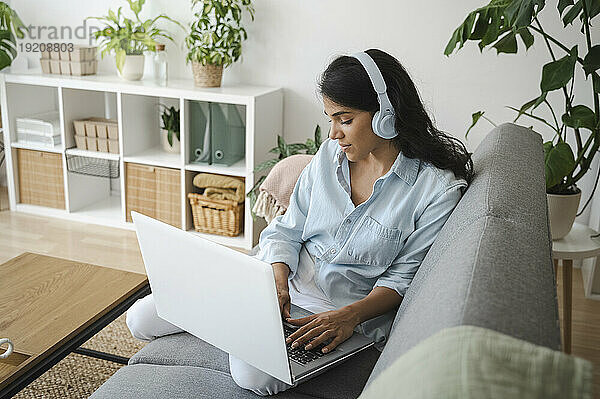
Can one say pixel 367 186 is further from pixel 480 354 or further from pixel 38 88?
pixel 38 88

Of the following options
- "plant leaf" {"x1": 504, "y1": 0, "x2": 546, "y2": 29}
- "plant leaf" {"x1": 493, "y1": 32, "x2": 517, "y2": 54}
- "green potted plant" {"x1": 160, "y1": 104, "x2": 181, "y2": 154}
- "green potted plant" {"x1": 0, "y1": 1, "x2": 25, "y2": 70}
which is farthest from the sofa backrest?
"green potted plant" {"x1": 0, "y1": 1, "x2": 25, "y2": 70}

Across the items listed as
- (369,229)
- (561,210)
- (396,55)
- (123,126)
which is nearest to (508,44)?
(561,210)

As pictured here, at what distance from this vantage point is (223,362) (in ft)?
4.91

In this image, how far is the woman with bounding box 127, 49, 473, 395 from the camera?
158 centimetres

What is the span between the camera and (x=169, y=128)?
349 cm

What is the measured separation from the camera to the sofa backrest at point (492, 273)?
0.82 m

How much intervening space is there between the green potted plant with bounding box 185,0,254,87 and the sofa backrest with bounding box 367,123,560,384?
2.05 meters

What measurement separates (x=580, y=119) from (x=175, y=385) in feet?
5.37

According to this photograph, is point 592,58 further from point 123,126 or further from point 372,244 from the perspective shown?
point 123,126

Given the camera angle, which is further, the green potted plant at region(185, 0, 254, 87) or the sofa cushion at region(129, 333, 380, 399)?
the green potted plant at region(185, 0, 254, 87)

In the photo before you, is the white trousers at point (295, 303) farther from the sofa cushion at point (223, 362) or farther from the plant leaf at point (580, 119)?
the plant leaf at point (580, 119)

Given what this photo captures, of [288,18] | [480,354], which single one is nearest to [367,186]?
[480,354]

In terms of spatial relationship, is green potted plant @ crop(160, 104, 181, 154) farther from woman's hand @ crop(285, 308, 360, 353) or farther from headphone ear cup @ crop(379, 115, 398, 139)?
woman's hand @ crop(285, 308, 360, 353)

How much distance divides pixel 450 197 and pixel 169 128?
222cm
